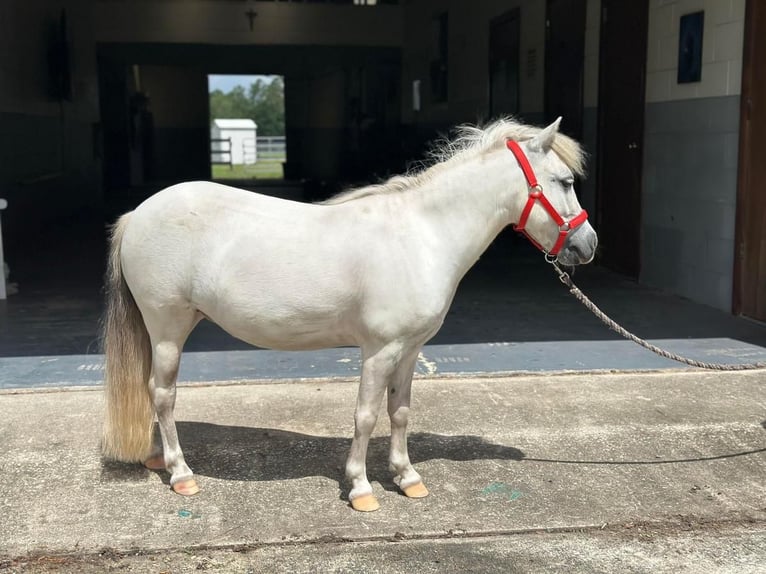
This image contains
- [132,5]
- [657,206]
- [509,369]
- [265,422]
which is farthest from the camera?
[132,5]

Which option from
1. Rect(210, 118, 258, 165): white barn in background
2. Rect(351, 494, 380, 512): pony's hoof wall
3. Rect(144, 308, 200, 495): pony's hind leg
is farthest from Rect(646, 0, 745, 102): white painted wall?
Rect(210, 118, 258, 165): white barn in background

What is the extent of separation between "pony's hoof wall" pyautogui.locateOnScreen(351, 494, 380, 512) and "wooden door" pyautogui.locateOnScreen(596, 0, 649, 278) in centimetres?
535

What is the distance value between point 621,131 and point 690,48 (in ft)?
4.76

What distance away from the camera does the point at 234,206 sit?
320 cm

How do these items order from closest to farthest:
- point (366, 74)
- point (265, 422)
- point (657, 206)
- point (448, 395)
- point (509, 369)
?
point (265, 422) → point (448, 395) → point (509, 369) → point (657, 206) → point (366, 74)

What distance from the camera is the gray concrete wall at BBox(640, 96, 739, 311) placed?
637cm

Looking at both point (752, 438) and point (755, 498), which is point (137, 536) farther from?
point (752, 438)

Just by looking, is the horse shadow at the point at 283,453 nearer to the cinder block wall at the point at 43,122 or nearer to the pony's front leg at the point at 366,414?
the pony's front leg at the point at 366,414

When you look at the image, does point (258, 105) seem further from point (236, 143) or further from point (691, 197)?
point (691, 197)

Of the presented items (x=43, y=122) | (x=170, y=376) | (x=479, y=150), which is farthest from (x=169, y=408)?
(x=43, y=122)

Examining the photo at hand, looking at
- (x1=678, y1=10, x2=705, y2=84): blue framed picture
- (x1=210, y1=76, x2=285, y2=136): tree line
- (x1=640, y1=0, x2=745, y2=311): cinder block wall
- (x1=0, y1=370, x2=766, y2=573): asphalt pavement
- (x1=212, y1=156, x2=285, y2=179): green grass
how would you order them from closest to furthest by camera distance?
(x1=0, y1=370, x2=766, y2=573): asphalt pavement, (x1=640, y1=0, x2=745, y2=311): cinder block wall, (x1=678, y1=10, x2=705, y2=84): blue framed picture, (x1=212, y1=156, x2=285, y2=179): green grass, (x1=210, y1=76, x2=285, y2=136): tree line

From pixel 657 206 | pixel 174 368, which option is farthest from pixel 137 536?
pixel 657 206

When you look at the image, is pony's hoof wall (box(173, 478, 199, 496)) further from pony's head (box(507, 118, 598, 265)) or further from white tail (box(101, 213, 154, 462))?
pony's head (box(507, 118, 598, 265))

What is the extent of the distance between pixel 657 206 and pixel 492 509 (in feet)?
16.4
